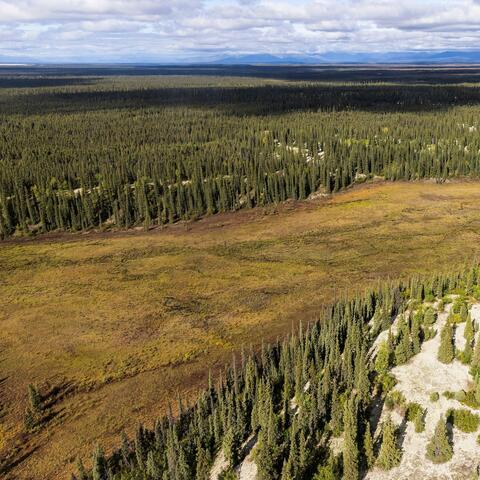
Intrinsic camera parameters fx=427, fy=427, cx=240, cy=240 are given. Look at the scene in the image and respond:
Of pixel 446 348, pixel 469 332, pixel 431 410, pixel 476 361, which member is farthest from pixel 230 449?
pixel 469 332

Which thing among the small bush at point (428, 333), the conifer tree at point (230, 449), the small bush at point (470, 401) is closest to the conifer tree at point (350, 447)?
the conifer tree at point (230, 449)

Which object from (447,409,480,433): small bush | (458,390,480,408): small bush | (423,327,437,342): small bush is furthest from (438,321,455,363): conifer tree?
(447,409,480,433): small bush

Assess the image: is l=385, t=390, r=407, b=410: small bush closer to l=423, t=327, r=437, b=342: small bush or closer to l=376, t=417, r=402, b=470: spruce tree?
l=376, t=417, r=402, b=470: spruce tree

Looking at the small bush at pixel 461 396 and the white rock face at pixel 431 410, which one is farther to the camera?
the small bush at pixel 461 396

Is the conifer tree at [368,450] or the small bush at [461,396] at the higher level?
the small bush at [461,396]

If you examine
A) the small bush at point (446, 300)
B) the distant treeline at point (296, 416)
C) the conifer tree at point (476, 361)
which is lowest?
the distant treeline at point (296, 416)

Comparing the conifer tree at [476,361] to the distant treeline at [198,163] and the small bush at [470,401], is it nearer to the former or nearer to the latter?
the small bush at [470,401]

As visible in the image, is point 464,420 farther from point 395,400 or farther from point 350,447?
point 350,447
